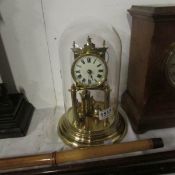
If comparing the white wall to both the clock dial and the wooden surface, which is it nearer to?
the clock dial

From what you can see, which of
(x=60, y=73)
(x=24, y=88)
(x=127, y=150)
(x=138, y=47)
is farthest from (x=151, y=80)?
(x=24, y=88)

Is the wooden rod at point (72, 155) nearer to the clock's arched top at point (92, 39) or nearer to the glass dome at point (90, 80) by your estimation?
the glass dome at point (90, 80)

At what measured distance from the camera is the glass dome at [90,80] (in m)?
0.59

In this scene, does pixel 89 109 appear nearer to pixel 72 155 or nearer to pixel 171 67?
pixel 72 155

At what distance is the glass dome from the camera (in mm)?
593

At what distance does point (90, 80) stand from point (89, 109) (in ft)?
0.47

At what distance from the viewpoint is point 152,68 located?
619 millimetres

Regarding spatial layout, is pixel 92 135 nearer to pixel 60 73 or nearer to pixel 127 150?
pixel 127 150

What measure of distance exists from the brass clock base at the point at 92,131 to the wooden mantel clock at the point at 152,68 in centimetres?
7

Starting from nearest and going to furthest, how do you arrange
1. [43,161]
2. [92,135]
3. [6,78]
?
[43,161]
[92,135]
[6,78]

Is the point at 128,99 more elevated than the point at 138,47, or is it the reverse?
the point at 138,47

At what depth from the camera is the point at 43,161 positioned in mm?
550

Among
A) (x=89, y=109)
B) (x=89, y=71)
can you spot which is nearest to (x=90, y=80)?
(x=89, y=71)

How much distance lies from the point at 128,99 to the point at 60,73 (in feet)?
0.99
